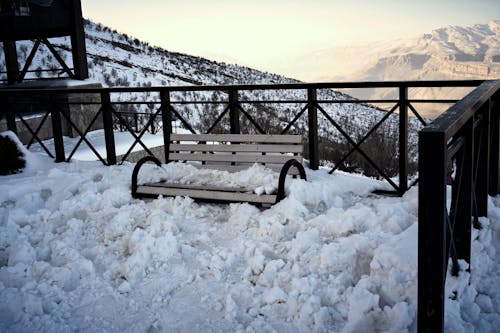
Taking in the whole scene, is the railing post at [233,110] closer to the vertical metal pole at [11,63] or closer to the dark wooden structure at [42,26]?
the dark wooden structure at [42,26]

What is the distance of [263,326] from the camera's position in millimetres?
3357

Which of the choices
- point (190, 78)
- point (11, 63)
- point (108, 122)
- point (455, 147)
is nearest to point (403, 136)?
point (455, 147)

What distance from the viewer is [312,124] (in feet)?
22.1

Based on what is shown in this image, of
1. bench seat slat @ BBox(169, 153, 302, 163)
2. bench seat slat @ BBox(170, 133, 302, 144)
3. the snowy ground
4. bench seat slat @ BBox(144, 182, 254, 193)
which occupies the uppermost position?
bench seat slat @ BBox(170, 133, 302, 144)

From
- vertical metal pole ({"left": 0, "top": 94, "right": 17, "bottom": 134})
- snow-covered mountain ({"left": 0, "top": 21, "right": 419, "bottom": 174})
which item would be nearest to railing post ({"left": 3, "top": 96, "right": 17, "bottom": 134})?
vertical metal pole ({"left": 0, "top": 94, "right": 17, "bottom": 134})

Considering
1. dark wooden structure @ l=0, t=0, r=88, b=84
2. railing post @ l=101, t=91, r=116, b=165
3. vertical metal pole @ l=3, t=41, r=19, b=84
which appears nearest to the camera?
railing post @ l=101, t=91, r=116, b=165

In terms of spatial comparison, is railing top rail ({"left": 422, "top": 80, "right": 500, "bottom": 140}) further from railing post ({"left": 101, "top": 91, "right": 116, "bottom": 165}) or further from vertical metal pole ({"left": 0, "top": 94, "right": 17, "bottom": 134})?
vertical metal pole ({"left": 0, "top": 94, "right": 17, "bottom": 134})

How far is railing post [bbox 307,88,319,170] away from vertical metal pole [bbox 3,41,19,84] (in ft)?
34.6

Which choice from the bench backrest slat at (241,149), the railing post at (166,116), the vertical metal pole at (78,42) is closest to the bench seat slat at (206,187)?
the bench backrest slat at (241,149)

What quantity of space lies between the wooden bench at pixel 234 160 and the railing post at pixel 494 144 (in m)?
2.07

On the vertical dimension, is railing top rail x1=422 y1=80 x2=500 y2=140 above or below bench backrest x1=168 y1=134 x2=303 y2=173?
above

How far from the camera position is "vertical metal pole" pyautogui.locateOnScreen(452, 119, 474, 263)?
3.33 m

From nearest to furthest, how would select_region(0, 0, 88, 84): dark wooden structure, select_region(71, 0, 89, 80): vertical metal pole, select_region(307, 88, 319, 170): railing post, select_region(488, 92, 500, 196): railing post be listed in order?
1. select_region(488, 92, 500, 196): railing post
2. select_region(307, 88, 319, 170): railing post
3. select_region(71, 0, 89, 80): vertical metal pole
4. select_region(0, 0, 88, 84): dark wooden structure

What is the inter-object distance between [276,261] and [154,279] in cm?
105
